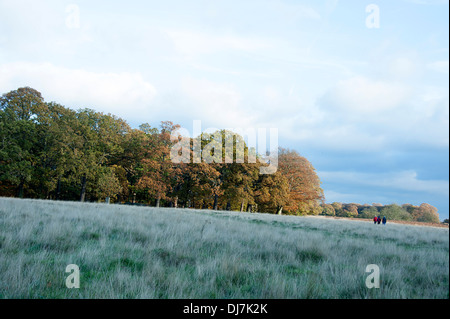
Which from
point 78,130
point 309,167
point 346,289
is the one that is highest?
point 78,130

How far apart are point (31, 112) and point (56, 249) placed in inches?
1532

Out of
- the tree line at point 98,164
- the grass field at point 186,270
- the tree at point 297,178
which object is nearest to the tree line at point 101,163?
the tree line at point 98,164

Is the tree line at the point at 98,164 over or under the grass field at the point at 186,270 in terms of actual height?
over

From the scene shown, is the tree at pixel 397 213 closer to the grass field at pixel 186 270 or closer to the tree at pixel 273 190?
the grass field at pixel 186 270

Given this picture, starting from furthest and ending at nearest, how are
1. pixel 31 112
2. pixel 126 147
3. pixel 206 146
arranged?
pixel 126 147 < pixel 206 146 < pixel 31 112

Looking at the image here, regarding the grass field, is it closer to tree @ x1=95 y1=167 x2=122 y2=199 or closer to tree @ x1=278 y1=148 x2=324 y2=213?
tree @ x1=95 y1=167 x2=122 y2=199

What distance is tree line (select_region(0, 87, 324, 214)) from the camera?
33312 mm

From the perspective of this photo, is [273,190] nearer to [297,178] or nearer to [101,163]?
[297,178]

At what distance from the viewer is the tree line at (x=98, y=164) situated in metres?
33.3

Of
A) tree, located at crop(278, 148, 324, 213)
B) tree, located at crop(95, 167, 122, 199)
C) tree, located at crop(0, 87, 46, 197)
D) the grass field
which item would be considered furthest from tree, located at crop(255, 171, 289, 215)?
the grass field

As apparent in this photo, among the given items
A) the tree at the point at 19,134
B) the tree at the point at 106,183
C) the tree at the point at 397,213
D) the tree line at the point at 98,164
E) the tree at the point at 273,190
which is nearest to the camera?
the tree at the point at 397,213

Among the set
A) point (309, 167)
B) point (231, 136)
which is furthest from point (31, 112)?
point (309, 167)

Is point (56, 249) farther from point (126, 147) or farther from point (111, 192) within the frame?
point (126, 147)
